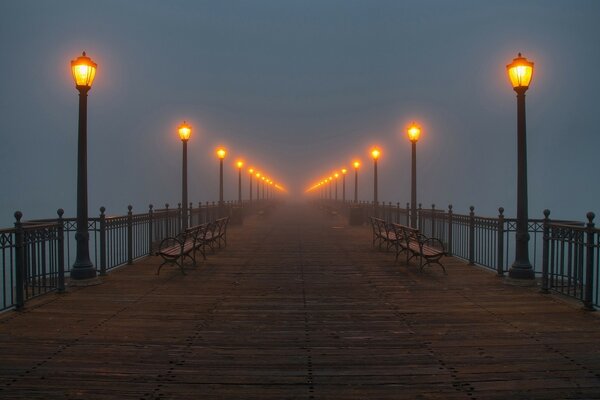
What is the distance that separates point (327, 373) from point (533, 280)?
6.24 meters

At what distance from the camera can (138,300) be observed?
7.99 metres

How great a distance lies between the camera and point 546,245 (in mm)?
8531

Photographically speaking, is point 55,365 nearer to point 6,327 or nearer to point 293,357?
point 6,327

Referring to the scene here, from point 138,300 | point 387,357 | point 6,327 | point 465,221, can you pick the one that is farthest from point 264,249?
point 387,357

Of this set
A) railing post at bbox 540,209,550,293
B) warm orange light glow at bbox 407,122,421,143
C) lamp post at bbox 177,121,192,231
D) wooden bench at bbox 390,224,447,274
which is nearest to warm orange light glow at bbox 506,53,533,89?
railing post at bbox 540,209,550,293

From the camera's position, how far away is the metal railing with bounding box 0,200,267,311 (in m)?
7.24

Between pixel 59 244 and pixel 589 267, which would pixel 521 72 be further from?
pixel 59 244

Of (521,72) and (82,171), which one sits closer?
(82,171)

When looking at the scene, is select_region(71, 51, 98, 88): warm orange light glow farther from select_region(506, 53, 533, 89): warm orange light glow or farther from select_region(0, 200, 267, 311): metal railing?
select_region(506, 53, 533, 89): warm orange light glow

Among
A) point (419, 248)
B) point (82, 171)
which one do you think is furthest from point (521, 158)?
point (82, 171)

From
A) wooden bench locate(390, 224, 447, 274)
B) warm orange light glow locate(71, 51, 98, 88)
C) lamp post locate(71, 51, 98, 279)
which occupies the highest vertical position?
warm orange light glow locate(71, 51, 98, 88)

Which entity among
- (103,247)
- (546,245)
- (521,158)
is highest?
(521,158)

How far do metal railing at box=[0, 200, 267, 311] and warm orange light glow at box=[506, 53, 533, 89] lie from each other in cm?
926

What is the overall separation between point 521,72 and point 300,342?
295 inches
